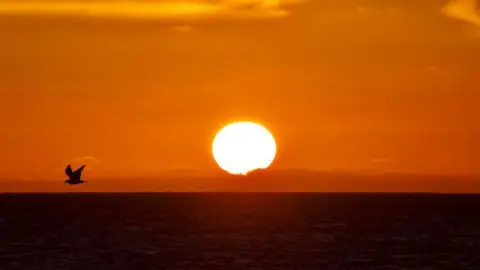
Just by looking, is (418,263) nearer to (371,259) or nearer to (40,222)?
(371,259)

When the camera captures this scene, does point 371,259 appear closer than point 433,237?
Yes

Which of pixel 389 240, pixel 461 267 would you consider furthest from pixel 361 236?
pixel 461 267

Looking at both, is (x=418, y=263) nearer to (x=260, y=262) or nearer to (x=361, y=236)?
(x=260, y=262)

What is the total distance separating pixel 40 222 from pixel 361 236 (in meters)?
43.3

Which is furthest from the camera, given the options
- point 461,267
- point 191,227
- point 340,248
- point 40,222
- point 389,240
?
point 40,222

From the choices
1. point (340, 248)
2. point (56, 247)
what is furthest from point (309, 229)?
point (56, 247)

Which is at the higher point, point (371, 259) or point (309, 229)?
point (309, 229)

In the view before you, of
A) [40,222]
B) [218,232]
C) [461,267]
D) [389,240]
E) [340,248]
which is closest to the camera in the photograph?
[461,267]

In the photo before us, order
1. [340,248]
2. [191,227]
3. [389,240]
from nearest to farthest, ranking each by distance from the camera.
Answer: [340,248] < [389,240] < [191,227]

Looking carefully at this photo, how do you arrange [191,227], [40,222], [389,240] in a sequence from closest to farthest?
[389,240] < [191,227] < [40,222]

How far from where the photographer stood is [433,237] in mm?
94938

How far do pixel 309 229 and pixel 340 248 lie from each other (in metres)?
26.1

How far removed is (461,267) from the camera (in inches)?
2603

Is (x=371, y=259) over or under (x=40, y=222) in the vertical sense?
under
